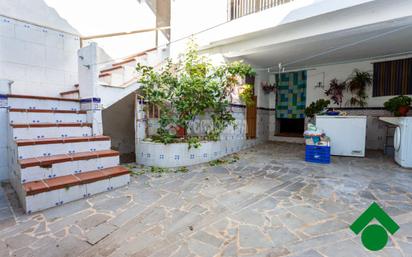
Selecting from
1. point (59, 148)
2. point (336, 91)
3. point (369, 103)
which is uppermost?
point (336, 91)

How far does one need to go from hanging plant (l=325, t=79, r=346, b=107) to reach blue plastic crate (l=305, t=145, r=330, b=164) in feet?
9.98

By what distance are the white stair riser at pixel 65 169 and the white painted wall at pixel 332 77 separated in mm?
6661

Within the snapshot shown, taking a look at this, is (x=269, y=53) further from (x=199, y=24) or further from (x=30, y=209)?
(x=30, y=209)

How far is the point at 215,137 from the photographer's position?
5191mm

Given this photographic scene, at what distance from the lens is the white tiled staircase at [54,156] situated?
2635 millimetres

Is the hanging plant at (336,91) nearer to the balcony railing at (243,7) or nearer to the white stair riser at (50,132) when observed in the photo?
the balcony railing at (243,7)

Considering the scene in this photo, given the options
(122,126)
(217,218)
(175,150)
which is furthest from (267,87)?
(217,218)

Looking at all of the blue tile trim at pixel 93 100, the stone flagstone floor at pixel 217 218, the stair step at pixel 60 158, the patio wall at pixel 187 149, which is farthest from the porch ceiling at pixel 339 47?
the stair step at pixel 60 158

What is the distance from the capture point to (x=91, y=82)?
12.9 ft

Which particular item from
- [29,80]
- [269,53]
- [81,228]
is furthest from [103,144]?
[269,53]

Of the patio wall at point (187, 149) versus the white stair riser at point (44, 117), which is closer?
the white stair riser at point (44, 117)

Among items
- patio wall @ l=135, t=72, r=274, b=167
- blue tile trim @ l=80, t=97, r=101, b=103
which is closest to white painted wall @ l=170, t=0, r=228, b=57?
patio wall @ l=135, t=72, r=274, b=167

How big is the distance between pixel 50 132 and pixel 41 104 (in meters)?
0.73

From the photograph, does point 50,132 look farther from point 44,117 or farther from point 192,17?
point 192,17
